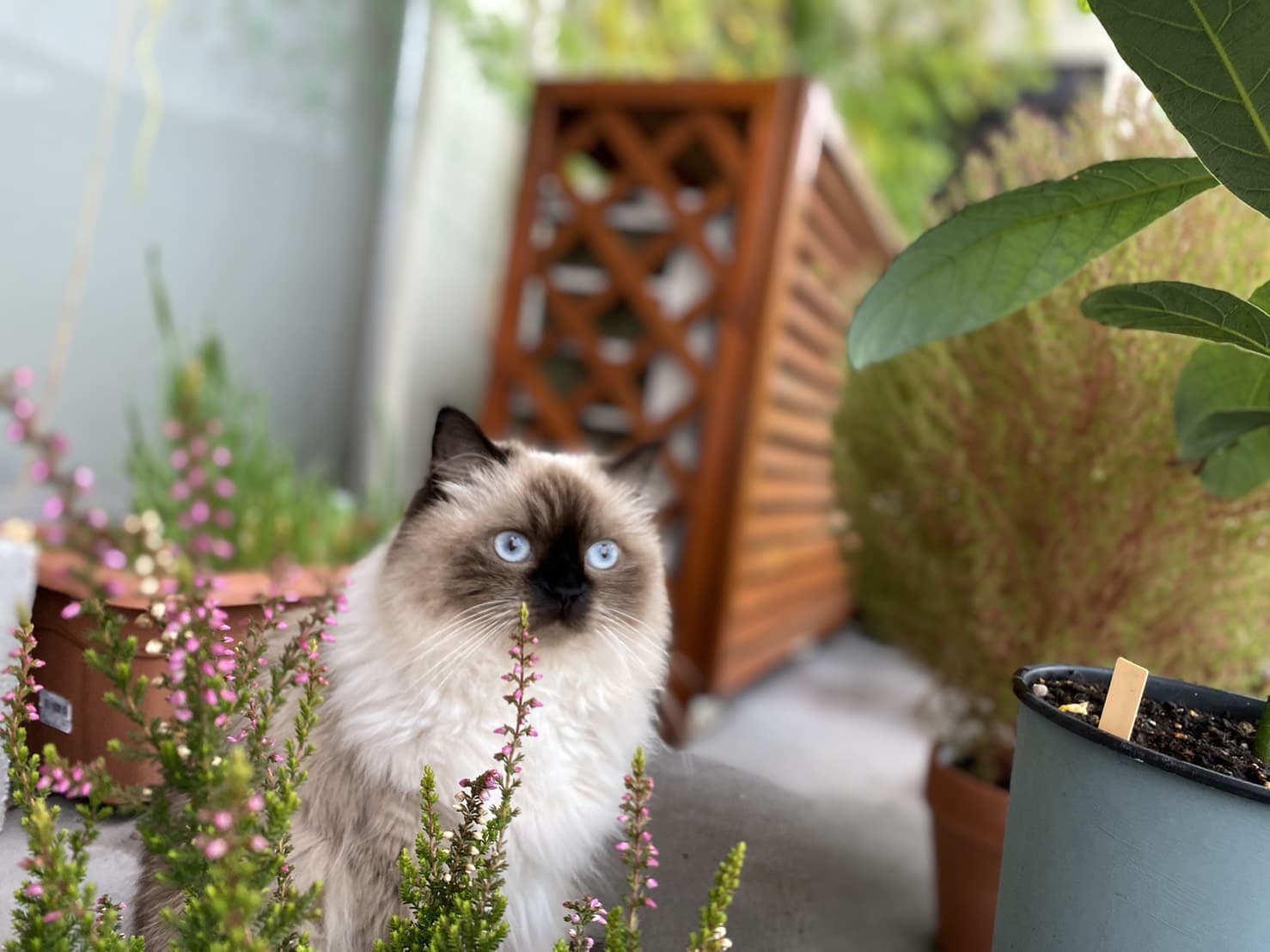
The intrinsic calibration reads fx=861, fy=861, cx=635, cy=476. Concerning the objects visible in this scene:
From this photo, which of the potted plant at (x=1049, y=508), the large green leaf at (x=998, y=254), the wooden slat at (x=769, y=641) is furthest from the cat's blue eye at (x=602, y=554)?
the wooden slat at (x=769, y=641)

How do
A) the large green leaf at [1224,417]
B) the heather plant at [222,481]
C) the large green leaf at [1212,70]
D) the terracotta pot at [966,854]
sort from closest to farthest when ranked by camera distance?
the large green leaf at [1212,70], the large green leaf at [1224,417], the terracotta pot at [966,854], the heather plant at [222,481]

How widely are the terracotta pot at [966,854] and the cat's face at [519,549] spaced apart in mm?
740

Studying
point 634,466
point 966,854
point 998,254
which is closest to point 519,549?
point 634,466

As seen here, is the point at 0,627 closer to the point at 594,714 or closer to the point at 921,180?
the point at 594,714

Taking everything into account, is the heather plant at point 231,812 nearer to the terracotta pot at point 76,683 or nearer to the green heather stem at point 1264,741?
the terracotta pot at point 76,683

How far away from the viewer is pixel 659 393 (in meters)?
2.09

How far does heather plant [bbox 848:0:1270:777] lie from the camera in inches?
22.6

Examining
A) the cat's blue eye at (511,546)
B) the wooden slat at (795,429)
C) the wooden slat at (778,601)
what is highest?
the wooden slat at (795,429)

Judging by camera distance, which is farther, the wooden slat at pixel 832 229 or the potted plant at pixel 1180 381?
the wooden slat at pixel 832 229

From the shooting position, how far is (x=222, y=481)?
1390 millimetres

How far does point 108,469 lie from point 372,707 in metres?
1.28

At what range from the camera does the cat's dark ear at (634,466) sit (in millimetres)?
745

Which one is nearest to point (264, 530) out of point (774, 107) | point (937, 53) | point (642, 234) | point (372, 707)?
point (372, 707)

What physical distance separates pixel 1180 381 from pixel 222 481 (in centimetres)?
132
